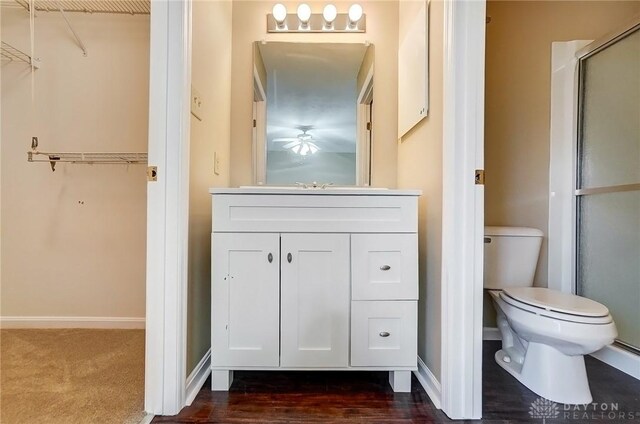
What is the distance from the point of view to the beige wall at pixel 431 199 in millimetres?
1238

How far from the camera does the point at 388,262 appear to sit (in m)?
1.30

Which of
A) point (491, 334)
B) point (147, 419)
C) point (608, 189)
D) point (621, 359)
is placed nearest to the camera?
point (147, 419)

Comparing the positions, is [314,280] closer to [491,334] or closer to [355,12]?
[491,334]

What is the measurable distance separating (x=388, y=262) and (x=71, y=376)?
1.63m

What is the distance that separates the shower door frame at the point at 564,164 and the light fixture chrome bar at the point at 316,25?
1289mm

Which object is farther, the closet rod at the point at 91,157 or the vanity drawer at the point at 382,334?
the closet rod at the point at 91,157

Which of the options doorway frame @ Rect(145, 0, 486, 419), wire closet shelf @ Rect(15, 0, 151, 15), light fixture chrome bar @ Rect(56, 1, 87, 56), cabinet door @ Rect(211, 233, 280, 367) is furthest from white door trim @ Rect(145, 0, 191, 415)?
light fixture chrome bar @ Rect(56, 1, 87, 56)

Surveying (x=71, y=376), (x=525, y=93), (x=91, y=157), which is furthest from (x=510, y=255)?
(x=91, y=157)

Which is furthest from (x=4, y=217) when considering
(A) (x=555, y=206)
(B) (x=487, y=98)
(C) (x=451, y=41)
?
(A) (x=555, y=206)

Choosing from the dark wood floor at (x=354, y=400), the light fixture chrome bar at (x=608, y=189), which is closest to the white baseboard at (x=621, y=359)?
the dark wood floor at (x=354, y=400)

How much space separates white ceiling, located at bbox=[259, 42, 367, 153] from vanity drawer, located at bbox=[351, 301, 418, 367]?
1011 mm

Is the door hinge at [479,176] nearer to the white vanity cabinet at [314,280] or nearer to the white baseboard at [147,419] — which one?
the white vanity cabinet at [314,280]

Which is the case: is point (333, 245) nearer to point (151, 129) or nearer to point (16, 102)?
point (151, 129)

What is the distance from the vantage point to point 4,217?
6.50 feet
